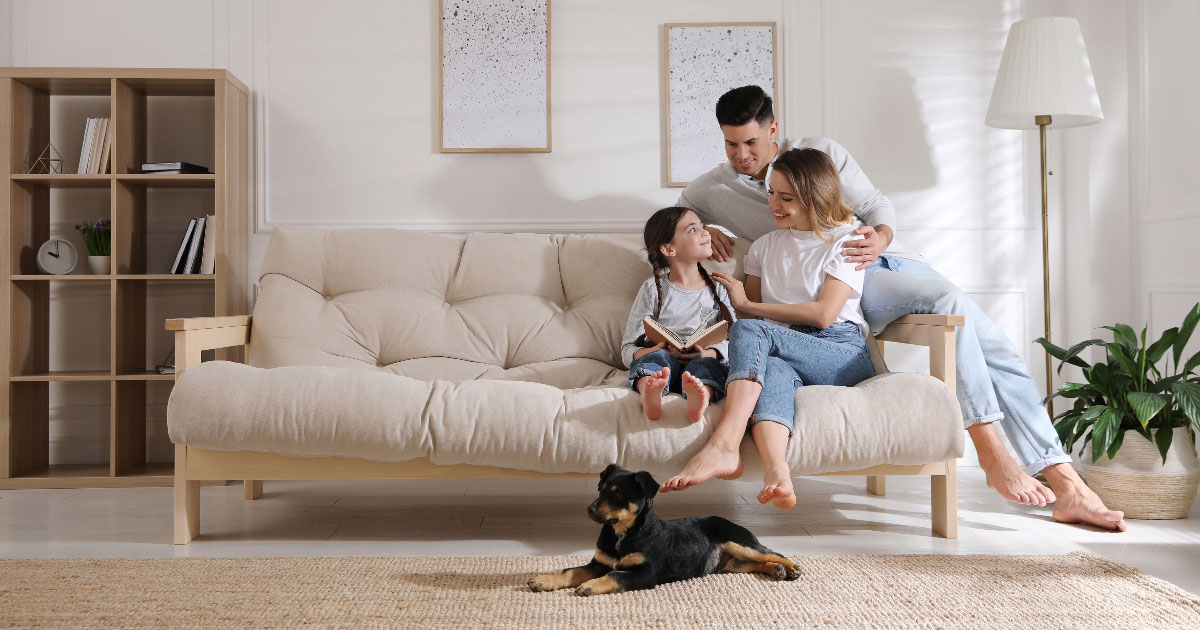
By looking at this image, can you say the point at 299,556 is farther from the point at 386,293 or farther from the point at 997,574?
the point at 997,574

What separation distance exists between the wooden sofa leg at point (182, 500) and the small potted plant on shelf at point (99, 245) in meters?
1.21

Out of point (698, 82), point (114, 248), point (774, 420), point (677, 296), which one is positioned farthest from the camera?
point (698, 82)

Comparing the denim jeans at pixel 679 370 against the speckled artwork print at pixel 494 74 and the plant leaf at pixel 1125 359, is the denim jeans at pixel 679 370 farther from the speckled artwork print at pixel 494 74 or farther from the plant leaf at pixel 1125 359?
the speckled artwork print at pixel 494 74

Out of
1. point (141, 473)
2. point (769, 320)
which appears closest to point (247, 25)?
point (141, 473)

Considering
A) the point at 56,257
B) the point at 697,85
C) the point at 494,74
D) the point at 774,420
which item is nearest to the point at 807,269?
the point at 774,420

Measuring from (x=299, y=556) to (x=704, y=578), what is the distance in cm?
90

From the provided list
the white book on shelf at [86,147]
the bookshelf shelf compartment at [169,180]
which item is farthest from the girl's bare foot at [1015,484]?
the white book on shelf at [86,147]

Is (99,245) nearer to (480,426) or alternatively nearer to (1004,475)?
(480,426)

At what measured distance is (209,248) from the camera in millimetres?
2775

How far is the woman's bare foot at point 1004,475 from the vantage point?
191 cm

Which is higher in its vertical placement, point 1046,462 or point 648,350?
point 648,350

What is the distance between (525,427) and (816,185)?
98cm

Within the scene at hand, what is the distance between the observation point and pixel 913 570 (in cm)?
166

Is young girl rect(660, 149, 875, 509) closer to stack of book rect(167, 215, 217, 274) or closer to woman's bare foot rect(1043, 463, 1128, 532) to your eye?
woman's bare foot rect(1043, 463, 1128, 532)
